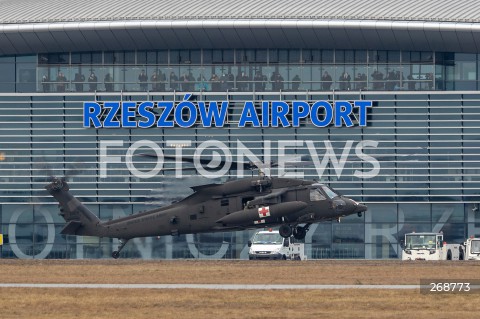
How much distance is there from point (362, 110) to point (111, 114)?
16.4 m

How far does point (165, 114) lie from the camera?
87.8m

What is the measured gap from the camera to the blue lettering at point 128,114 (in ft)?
289

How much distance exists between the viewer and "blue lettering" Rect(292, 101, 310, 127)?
3418 inches

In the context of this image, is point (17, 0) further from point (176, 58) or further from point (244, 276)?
point (244, 276)

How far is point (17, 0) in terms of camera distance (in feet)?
319

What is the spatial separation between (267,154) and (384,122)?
309 inches

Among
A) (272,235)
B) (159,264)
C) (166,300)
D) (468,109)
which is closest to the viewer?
(166,300)

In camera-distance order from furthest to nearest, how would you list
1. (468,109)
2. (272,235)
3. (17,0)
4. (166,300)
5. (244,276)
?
(17,0) → (468,109) → (272,235) → (244,276) → (166,300)

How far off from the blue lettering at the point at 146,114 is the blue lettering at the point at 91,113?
8.98ft

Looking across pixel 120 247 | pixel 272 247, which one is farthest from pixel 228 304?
pixel 272 247

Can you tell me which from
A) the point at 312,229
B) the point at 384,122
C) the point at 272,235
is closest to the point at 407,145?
the point at 384,122

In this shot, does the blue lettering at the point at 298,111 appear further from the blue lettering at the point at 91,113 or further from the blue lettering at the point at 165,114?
the blue lettering at the point at 91,113

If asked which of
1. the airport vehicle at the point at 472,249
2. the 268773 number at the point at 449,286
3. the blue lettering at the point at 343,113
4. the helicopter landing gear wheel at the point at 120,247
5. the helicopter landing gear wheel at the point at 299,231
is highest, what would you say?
the blue lettering at the point at 343,113

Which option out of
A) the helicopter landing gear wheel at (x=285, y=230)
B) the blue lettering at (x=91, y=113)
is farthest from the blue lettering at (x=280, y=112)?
the helicopter landing gear wheel at (x=285, y=230)
